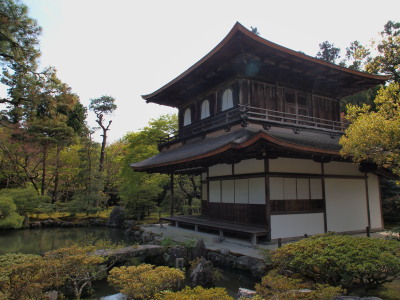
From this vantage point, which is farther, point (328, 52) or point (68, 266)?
point (328, 52)

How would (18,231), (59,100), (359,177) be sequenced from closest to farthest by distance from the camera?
1. (359,177)
2. (59,100)
3. (18,231)

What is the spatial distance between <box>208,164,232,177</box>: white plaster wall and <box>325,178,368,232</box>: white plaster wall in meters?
4.08

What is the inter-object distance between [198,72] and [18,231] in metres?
16.3

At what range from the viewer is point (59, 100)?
17453 millimetres

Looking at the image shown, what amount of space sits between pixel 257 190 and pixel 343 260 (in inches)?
226

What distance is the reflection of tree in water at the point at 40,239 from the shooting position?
44.5ft

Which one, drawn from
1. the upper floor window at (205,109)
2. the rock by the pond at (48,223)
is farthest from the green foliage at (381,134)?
the rock by the pond at (48,223)

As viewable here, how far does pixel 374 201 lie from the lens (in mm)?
13195

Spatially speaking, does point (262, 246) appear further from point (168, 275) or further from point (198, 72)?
point (198, 72)

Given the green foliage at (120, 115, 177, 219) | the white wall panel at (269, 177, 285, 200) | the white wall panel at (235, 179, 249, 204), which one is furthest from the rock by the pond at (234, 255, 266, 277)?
the green foliage at (120, 115, 177, 219)

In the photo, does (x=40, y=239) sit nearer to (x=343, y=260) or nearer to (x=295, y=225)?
(x=295, y=225)

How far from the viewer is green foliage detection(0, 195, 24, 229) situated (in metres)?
17.9

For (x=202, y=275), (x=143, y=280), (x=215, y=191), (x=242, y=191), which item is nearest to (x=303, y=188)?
(x=242, y=191)

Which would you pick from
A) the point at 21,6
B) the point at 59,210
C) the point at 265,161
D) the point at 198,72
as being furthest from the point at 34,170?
the point at 265,161
